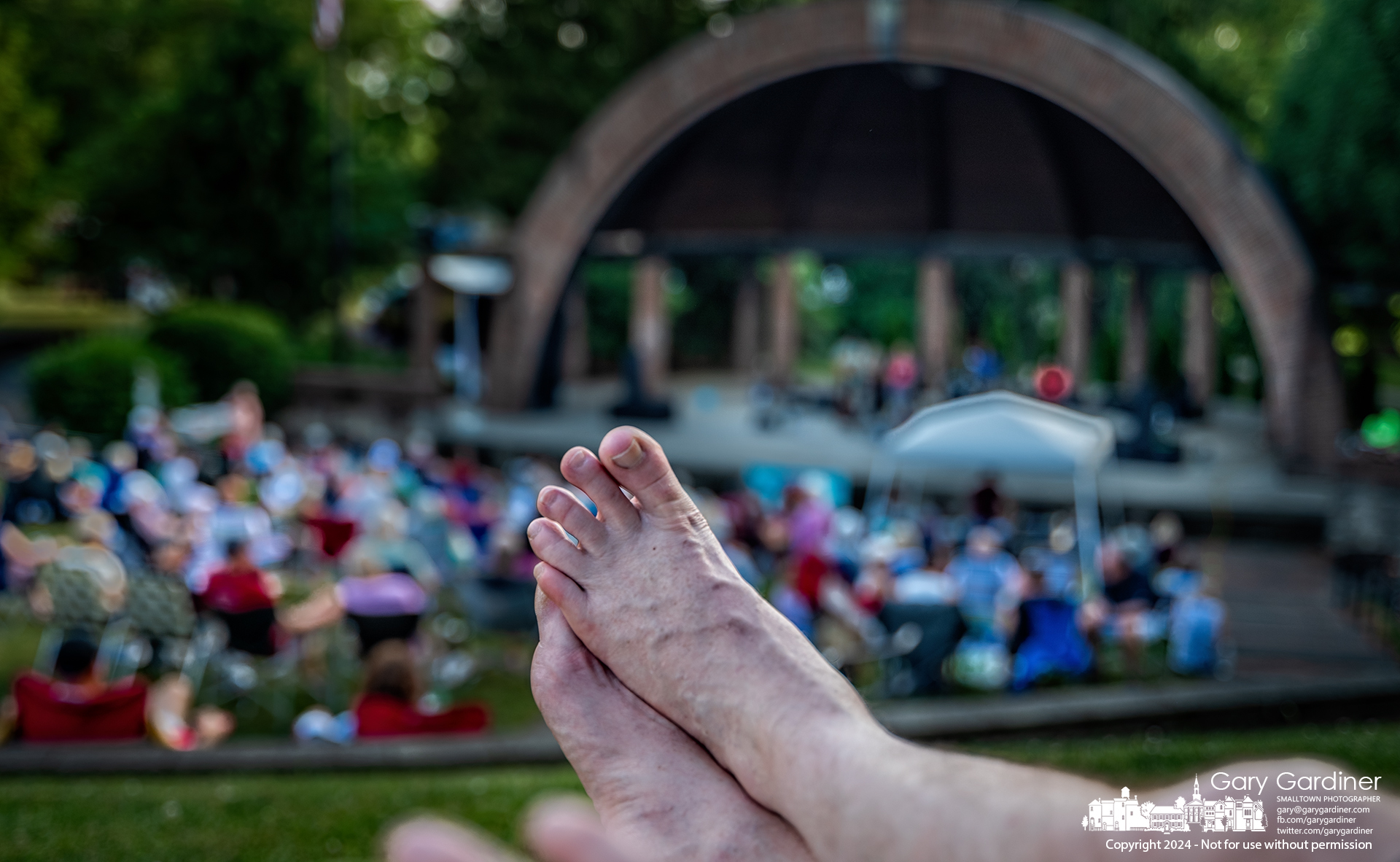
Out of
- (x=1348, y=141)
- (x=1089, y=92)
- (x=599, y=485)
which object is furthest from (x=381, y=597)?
(x=1089, y=92)

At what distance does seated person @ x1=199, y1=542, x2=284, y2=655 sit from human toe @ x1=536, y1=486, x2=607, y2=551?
18.5ft

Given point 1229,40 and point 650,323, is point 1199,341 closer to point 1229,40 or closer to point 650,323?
point 1229,40

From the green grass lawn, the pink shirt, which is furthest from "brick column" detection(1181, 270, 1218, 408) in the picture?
the pink shirt

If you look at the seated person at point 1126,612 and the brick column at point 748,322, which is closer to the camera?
the seated person at point 1126,612

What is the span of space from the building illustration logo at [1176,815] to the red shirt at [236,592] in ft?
21.6

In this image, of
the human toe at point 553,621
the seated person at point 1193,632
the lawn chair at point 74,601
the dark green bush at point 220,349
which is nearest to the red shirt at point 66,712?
the lawn chair at point 74,601

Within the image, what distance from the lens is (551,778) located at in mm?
5430

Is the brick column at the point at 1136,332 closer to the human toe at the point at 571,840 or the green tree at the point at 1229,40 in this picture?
the green tree at the point at 1229,40

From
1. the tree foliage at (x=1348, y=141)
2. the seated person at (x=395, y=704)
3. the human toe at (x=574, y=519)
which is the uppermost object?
the tree foliage at (x=1348, y=141)

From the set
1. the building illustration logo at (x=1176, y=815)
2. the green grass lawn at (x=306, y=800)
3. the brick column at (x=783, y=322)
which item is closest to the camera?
the building illustration logo at (x=1176, y=815)

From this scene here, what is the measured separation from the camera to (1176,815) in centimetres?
125

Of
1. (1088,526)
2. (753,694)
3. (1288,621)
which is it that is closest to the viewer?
(753,694)

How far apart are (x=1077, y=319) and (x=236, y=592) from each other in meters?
16.1

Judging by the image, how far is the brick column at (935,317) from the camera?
61.2 feet
